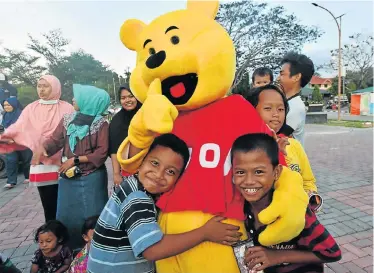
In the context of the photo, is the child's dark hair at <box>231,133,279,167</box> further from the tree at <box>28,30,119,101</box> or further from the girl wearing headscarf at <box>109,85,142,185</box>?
the tree at <box>28,30,119,101</box>

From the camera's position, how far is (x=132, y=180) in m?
1.28

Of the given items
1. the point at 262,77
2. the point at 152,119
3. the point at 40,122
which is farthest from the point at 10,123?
the point at 152,119

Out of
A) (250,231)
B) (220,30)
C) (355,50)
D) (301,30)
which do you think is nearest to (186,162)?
(250,231)

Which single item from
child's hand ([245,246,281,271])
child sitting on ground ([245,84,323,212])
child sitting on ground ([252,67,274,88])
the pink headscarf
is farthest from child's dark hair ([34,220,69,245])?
child sitting on ground ([252,67,274,88])

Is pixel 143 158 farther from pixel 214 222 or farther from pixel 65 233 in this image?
pixel 65 233

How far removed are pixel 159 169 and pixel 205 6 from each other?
2.90 ft

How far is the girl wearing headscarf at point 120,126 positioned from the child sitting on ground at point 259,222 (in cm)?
149

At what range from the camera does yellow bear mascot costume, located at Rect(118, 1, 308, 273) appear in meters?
1.31

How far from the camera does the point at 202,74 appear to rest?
52.8 inches

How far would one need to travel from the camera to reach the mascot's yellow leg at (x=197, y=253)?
1300 millimetres

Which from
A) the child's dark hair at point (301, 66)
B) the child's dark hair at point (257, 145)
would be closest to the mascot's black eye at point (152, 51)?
the child's dark hair at point (257, 145)

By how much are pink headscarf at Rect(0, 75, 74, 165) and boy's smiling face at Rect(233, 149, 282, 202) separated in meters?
1.94

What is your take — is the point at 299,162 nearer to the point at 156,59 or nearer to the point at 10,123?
the point at 156,59

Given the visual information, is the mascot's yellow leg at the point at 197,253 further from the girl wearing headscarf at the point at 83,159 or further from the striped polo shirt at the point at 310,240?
the girl wearing headscarf at the point at 83,159
